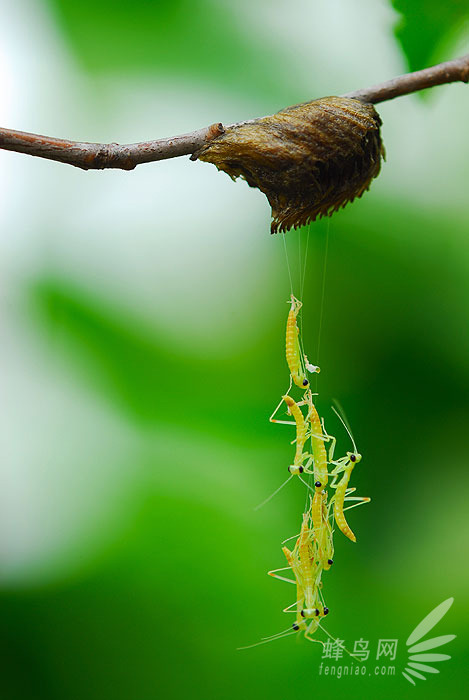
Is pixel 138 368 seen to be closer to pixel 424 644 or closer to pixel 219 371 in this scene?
pixel 219 371

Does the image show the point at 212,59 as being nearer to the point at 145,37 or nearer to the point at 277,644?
the point at 145,37

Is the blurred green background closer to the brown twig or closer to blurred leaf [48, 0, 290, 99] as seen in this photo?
blurred leaf [48, 0, 290, 99]

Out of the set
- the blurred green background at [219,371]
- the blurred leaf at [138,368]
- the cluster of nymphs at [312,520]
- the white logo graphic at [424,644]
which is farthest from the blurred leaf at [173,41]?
the white logo graphic at [424,644]

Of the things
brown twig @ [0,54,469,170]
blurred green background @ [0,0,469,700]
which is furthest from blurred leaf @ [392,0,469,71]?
brown twig @ [0,54,469,170]

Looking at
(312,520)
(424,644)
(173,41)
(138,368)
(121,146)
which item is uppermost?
(173,41)

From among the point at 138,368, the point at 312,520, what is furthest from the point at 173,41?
the point at 312,520

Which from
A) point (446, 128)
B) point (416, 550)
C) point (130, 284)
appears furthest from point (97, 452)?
point (446, 128)

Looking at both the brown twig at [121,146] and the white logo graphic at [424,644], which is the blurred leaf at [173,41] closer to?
the brown twig at [121,146]
